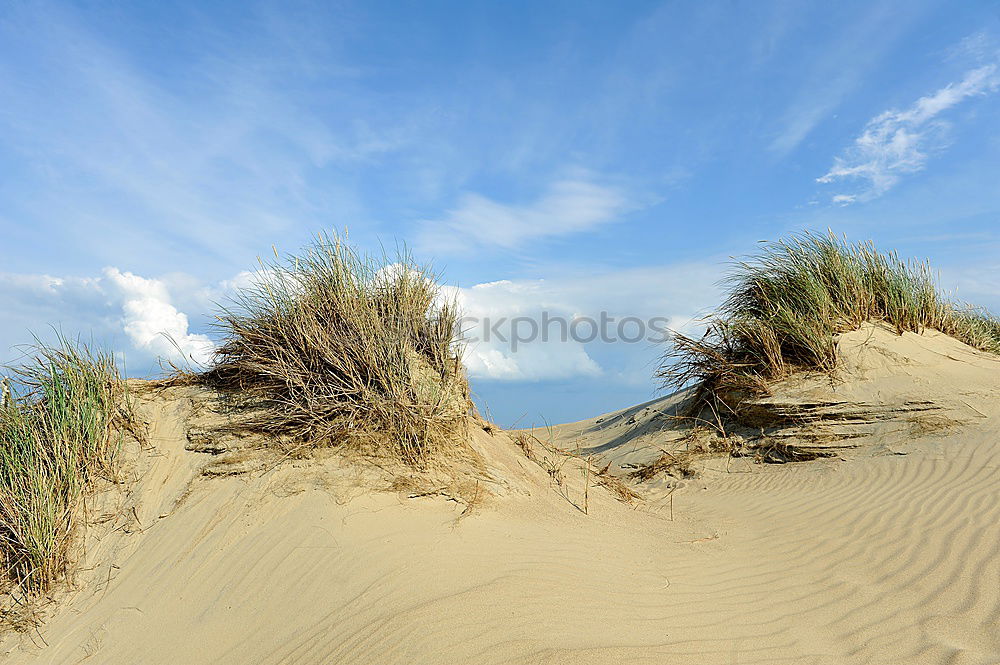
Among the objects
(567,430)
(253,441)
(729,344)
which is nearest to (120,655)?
(253,441)

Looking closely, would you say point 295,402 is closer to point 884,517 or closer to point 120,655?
point 120,655

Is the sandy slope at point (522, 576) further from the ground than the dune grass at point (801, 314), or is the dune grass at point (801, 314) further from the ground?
the dune grass at point (801, 314)

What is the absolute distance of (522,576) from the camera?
4152 mm

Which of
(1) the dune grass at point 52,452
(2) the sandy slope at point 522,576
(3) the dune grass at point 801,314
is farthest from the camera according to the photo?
(3) the dune grass at point 801,314

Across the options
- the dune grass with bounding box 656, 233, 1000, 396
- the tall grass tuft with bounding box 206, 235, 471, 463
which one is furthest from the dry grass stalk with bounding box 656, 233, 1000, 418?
the tall grass tuft with bounding box 206, 235, 471, 463

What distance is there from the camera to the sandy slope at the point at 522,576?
3.67 meters

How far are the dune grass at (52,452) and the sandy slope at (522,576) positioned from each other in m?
0.35

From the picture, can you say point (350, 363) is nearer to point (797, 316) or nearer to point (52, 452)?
point (52, 452)

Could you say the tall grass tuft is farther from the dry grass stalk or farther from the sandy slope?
the dry grass stalk

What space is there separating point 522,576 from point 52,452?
15.3 ft

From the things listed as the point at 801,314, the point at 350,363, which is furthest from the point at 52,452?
the point at 801,314

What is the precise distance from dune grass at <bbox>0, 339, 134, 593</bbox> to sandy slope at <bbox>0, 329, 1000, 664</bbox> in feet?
1.15

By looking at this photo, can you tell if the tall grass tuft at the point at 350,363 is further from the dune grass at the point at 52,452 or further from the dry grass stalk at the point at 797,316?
the dry grass stalk at the point at 797,316

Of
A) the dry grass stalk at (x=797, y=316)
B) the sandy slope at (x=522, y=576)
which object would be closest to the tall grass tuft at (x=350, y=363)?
the sandy slope at (x=522, y=576)
